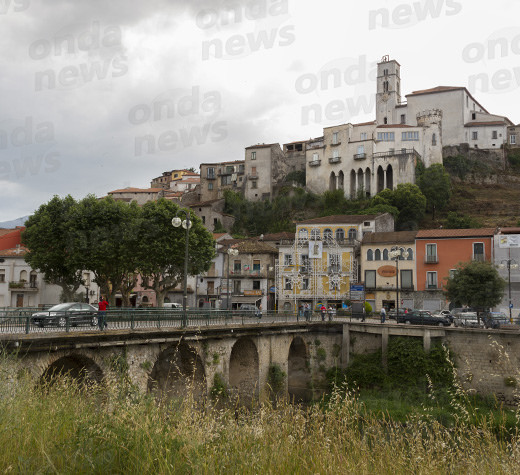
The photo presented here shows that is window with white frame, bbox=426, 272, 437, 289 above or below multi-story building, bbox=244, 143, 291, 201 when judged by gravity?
below

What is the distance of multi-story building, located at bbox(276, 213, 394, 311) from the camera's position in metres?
53.5

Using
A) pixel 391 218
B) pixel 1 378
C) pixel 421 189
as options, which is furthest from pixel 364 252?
pixel 1 378

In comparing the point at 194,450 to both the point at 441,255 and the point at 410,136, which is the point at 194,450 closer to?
the point at 441,255

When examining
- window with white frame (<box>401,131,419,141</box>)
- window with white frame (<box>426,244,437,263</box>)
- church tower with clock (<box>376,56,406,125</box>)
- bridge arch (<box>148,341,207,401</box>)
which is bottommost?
bridge arch (<box>148,341,207,401</box>)

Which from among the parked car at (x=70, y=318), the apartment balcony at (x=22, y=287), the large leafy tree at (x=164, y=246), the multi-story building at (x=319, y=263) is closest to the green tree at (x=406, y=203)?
the multi-story building at (x=319, y=263)

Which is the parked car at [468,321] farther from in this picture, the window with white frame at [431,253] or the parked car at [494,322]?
the window with white frame at [431,253]

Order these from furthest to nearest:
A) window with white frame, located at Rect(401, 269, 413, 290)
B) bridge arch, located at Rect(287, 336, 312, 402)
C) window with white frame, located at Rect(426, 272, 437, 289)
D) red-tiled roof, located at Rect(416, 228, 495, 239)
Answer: window with white frame, located at Rect(401, 269, 413, 290)
window with white frame, located at Rect(426, 272, 437, 289)
red-tiled roof, located at Rect(416, 228, 495, 239)
bridge arch, located at Rect(287, 336, 312, 402)

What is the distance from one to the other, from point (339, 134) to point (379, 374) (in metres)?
58.4

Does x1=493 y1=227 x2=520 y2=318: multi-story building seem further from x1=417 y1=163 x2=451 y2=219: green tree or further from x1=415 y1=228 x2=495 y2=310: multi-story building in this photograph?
x1=417 y1=163 x2=451 y2=219: green tree

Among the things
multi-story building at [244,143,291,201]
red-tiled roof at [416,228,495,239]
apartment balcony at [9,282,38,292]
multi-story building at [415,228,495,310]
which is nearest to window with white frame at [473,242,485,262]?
multi-story building at [415,228,495,310]

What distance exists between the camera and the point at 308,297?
2132 inches

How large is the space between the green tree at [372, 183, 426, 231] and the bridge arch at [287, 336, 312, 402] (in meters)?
40.8

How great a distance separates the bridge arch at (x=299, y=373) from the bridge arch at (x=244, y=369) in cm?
578

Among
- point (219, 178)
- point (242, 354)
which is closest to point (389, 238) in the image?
point (242, 354)
